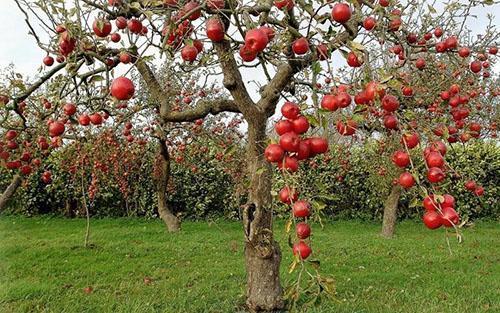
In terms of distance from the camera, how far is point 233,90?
367cm

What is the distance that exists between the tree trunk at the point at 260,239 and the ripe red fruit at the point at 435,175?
2.00 meters

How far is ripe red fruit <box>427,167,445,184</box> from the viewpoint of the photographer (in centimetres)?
167

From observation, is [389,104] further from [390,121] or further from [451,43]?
[451,43]

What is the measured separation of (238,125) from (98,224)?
371 centimetres

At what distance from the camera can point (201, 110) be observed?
153 inches

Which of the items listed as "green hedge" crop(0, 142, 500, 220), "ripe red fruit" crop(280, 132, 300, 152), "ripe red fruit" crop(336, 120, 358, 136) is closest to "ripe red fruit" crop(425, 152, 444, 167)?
"ripe red fruit" crop(336, 120, 358, 136)

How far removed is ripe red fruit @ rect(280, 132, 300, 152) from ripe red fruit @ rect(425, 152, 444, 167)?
0.52m

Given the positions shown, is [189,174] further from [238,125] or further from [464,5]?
[464,5]

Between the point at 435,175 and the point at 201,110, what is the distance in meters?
2.47

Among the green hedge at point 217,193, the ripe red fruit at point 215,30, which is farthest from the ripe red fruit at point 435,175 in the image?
the green hedge at point 217,193

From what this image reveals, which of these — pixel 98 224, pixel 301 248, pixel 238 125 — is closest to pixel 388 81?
pixel 301 248

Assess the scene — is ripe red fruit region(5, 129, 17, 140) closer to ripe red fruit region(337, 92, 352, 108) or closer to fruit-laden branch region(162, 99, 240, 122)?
fruit-laden branch region(162, 99, 240, 122)

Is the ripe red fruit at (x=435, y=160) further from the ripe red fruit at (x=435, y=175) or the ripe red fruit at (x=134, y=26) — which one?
the ripe red fruit at (x=134, y=26)

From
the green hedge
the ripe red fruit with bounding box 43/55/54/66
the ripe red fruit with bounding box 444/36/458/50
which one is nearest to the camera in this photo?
the ripe red fruit with bounding box 444/36/458/50
